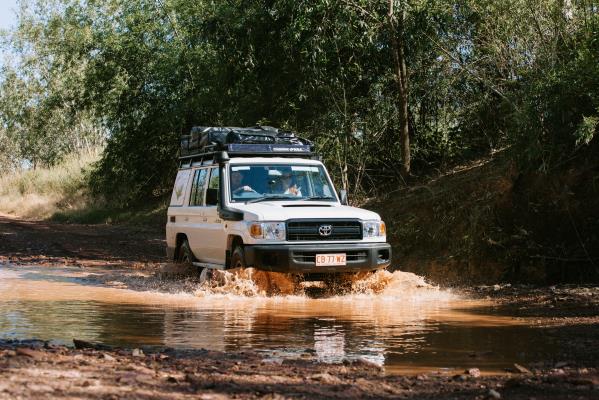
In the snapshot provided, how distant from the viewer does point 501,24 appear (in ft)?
50.6

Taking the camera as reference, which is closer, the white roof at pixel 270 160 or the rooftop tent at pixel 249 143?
the white roof at pixel 270 160

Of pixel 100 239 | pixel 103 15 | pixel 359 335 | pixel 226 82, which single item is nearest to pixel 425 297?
pixel 359 335

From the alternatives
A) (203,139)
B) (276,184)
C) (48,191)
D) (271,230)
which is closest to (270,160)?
(276,184)

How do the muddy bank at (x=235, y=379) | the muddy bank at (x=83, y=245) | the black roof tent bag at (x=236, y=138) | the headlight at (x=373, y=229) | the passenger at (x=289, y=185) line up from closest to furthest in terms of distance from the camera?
the muddy bank at (x=235, y=379) < the headlight at (x=373, y=229) < the passenger at (x=289, y=185) < the black roof tent bag at (x=236, y=138) < the muddy bank at (x=83, y=245)

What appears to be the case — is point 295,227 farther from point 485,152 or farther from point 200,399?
point 485,152

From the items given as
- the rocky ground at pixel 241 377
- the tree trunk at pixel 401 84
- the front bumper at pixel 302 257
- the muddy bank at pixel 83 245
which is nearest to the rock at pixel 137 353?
the rocky ground at pixel 241 377

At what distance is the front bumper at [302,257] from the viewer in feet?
35.7

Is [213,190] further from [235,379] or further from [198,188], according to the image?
[235,379]

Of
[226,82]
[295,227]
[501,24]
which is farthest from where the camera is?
[226,82]

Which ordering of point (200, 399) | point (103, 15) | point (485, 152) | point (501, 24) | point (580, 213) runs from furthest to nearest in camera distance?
1. point (103, 15)
2. point (485, 152)
3. point (501, 24)
4. point (580, 213)
5. point (200, 399)

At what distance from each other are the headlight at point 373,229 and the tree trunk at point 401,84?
7078 millimetres

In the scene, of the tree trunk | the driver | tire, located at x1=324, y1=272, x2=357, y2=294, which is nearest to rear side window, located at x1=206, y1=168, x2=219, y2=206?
the driver

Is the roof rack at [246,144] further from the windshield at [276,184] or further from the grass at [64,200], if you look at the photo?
the grass at [64,200]

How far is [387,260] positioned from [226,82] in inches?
432
